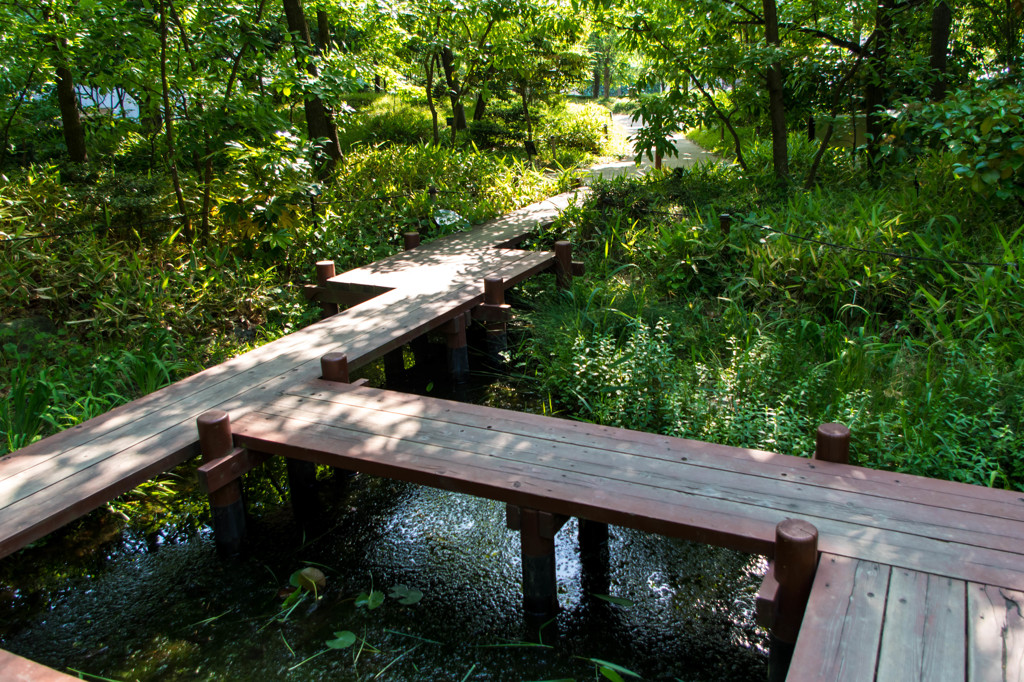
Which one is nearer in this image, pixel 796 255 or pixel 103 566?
pixel 103 566

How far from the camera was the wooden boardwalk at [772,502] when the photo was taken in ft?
8.84

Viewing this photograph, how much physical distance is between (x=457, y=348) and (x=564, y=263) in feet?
5.87

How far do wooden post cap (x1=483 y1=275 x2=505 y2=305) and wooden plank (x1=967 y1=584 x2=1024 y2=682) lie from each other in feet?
15.3

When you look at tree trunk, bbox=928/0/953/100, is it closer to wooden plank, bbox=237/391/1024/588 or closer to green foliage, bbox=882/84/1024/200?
green foliage, bbox=882/84/1024/200

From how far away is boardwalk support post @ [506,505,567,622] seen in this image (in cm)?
386

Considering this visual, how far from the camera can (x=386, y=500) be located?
17.2ft

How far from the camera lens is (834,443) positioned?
386 cm

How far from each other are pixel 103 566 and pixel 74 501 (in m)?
1.09

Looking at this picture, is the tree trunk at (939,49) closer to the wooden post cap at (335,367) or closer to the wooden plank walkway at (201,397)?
the wooden plank walkway at (201,397)

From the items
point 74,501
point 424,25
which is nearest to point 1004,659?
point 74,501

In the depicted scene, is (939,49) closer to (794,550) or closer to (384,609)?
(794,550)

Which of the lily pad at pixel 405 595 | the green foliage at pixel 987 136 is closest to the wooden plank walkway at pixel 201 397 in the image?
the lily pad at pixel 405 595

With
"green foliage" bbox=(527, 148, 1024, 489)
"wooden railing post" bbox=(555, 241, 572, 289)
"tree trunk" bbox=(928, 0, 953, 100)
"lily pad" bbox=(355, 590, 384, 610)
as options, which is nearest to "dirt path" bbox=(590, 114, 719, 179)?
"tree trunk" bbox=(928, 0, 953, 100)

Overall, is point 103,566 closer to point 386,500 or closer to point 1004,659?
point 386,500
